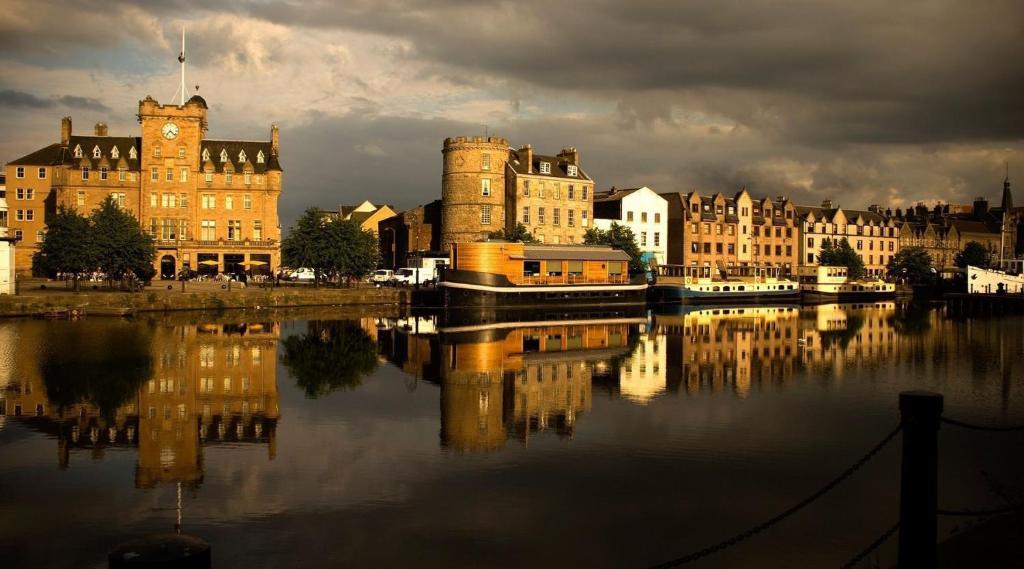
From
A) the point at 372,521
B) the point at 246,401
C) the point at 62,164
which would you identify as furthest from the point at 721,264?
the point at 372,521

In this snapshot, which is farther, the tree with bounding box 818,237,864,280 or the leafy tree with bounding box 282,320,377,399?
the tree with bounding box 818,237,864,280

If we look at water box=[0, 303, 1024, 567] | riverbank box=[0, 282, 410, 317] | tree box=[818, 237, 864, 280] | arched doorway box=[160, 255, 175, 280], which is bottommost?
water box=[0, 303, 1024, 567]

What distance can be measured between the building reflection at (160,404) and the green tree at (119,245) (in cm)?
2363

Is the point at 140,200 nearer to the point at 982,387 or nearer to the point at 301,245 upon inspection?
the point at 301,245

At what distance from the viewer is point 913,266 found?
10900 centimetres

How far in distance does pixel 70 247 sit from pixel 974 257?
364ft

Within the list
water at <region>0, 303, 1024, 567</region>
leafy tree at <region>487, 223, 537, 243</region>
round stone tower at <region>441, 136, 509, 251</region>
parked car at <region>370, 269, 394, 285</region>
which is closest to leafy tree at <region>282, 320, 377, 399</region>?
water at <region>0, 303, 1024, 567</region>

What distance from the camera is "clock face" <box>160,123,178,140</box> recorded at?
8125 centimetres

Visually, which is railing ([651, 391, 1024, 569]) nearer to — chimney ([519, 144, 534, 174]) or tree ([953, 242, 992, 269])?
chimney ([519, 144, 534, 174])

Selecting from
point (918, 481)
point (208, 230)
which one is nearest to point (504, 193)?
point (208, 230)

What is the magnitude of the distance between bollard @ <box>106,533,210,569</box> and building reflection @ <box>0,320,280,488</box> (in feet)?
31.8

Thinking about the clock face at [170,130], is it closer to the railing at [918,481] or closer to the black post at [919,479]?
the railing at [918,481]

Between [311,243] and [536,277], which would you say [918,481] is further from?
[311,243]

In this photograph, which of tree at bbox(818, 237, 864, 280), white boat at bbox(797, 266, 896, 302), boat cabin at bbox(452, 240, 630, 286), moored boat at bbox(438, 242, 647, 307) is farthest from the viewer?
tree at bbox(818, 237, 864, 280)
